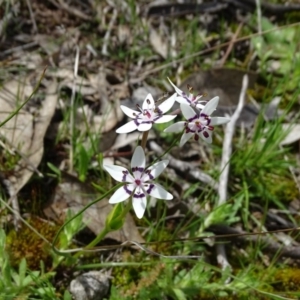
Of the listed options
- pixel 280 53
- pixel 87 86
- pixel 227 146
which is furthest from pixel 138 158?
pixel 280 53

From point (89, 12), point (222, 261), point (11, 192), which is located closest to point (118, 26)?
point (89, 12)

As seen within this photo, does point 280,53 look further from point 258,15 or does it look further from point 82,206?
point 82,206

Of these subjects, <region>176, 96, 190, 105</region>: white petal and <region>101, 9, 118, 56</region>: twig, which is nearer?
<region>176, 96, 190, 105</region>: white petal

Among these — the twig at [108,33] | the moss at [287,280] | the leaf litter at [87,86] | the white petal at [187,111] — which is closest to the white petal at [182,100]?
the white petal at [187,111]

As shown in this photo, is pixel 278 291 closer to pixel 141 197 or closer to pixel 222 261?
pixel 222 261

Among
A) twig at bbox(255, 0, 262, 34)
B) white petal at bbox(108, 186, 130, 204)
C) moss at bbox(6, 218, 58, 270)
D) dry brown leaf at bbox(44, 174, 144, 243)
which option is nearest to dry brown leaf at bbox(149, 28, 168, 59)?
twig at bbox(255, 0, 262, 34)

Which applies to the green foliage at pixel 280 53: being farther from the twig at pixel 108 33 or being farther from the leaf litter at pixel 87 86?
the twig at pixel 108 33

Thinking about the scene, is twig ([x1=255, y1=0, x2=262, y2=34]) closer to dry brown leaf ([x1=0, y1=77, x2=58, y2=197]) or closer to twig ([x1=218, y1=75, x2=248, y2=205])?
twig ([x1=218, y1=75, x2=248, y2=205])
